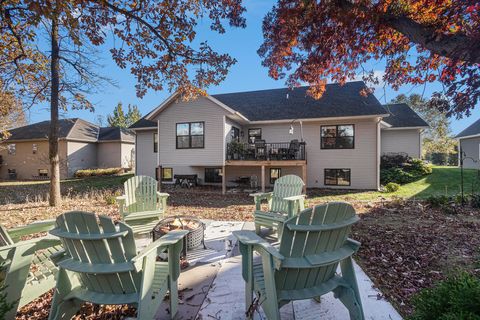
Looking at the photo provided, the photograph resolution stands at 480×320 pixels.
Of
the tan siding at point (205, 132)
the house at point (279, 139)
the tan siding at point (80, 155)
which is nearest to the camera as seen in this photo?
the house at point (279, 139)

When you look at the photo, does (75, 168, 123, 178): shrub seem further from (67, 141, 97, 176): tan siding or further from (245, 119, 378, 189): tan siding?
(245, 119, 378, 189): tan siding

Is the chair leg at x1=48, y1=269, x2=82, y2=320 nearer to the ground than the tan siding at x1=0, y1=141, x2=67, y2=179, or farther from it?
nearer to the ground

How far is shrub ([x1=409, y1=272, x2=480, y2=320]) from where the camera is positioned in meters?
1.49

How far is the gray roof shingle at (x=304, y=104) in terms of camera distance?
1276 centimetres

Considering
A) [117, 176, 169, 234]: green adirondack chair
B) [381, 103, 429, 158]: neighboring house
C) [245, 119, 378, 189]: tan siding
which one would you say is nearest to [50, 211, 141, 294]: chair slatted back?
[117, 176, 169, 234]: green adirondack chair

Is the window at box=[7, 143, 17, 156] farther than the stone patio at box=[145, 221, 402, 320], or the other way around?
the window at box=[7, 143, 17, 156]

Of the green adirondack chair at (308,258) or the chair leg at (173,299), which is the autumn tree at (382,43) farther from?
the chair leg at (173,299)

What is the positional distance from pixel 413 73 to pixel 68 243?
5794 millimetres

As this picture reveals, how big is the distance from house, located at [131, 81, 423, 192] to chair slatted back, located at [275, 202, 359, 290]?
9348mm

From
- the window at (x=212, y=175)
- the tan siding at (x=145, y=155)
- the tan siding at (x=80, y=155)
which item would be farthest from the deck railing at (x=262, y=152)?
the tan siding at (x=80, y=155)

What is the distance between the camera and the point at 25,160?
2242 cm

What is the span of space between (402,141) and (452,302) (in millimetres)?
17737

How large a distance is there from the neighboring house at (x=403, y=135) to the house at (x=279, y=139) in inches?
157

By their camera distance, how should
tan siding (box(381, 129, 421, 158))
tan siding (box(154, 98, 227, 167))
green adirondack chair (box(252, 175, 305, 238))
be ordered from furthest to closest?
tan siding (box(381, 129, 421, 158)) → tan siding (box(154, 98, 227, 167)) → green adirondack chair (box(252, 175, 305, 238))
